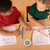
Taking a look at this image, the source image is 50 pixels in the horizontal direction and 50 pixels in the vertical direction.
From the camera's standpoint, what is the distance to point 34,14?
979 mm

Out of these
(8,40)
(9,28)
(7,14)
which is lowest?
(8,40)

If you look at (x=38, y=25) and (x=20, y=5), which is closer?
(x=38, y=25)

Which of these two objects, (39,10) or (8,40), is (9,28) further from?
(39,10)

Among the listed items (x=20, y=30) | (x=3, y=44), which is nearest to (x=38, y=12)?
(x=20, y=30)

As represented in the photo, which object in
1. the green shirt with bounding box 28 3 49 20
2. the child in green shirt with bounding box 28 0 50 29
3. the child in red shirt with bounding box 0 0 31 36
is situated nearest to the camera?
the child in red shirt with bounding box 0 0 31 36

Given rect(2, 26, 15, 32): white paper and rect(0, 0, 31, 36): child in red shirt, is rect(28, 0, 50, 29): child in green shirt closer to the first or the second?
rect(0, 0, 31, 36): child in red shirt

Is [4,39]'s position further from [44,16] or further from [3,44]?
[44,16]

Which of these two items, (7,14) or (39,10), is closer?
(7,14)

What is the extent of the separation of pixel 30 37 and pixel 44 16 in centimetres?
41

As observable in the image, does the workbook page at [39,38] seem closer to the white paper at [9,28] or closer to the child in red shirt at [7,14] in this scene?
the child in red shirt at [7,14]

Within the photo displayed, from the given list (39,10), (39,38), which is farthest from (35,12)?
(39,38)

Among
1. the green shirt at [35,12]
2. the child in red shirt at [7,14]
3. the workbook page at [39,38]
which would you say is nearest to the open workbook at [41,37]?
the workbook page at [39,38]

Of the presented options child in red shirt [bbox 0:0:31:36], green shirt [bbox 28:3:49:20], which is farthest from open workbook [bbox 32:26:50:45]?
green shirt [bbox 28:3:49:20]

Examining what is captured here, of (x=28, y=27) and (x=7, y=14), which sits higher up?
(x=7, y=14)
